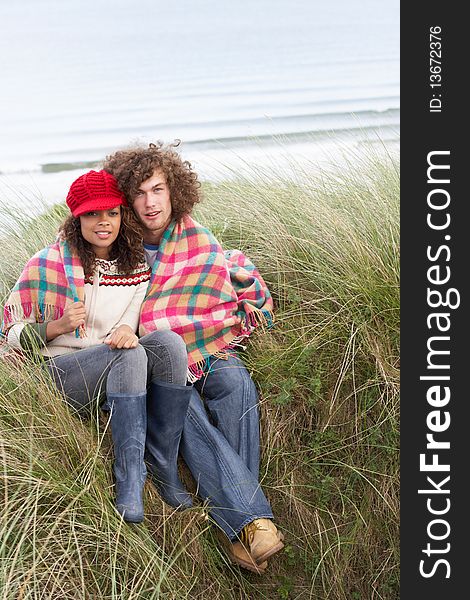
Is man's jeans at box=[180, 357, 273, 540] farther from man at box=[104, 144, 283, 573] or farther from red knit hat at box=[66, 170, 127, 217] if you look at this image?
red knit hat at box=[66, 170, 127, 217]

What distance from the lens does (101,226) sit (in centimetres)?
367

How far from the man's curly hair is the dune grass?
0.55 metres

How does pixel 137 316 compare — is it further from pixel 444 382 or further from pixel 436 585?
pixel 436 585

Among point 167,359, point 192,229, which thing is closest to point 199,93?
point 192,229

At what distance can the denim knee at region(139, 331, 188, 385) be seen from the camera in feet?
11.3

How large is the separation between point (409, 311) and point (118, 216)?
3.88 ft

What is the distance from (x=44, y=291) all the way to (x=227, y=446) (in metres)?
0.94

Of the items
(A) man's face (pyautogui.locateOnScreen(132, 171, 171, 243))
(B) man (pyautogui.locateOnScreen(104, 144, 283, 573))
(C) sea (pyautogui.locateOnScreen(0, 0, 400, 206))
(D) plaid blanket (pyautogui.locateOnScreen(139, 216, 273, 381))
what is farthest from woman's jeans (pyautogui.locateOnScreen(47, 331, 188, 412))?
(C) sea (pyautogui.locateOnScreen(0, 0, 400, 206))

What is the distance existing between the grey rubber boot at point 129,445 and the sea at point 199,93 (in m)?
1.16

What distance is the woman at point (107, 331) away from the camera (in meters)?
3.36

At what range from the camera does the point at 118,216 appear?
12.2ft

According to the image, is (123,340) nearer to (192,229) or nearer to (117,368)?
(117,368)

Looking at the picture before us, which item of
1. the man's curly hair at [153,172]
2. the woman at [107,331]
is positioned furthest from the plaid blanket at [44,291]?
the man's curly hair at [153,172]

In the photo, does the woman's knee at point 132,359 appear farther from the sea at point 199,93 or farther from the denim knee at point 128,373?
the sea at point 199,93
